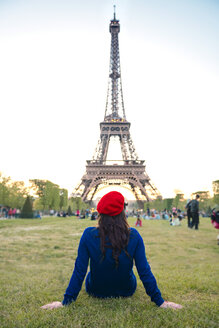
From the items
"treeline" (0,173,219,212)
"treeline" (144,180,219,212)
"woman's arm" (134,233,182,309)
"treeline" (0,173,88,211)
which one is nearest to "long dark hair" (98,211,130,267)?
"woman's arm" (134,233,182,309)

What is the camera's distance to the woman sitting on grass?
94.5 inches

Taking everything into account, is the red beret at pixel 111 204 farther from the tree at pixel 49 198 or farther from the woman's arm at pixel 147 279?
the tree at pixel 49 198

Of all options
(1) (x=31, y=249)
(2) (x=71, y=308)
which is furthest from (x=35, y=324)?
(1) (x=31, y=249)

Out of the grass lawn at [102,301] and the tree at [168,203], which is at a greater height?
the tree at [168,203]

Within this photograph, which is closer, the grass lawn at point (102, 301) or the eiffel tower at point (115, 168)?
the grass lawn at point (102, 301)

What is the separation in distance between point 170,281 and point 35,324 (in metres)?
2.32

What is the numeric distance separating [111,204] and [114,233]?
0.29 metres

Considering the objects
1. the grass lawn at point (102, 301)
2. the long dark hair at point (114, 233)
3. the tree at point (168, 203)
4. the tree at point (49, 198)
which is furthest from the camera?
the tree at point (168, 203)

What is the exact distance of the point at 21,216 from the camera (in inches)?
1040

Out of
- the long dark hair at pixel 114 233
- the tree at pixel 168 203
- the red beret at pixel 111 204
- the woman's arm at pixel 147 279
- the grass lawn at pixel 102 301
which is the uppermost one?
the tree at pixel 168 203

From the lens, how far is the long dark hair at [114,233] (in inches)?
93.6

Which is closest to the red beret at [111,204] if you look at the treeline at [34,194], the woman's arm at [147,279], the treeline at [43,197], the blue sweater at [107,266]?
the blue sweater at [107,266]

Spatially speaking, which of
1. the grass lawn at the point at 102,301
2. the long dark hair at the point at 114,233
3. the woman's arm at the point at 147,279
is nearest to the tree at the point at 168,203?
the grass lawn at the point at 102,301

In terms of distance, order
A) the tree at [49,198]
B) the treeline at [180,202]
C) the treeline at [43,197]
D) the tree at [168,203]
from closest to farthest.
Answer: the treeline at [43,197], the tree at [49,198], the treeline at [180,202], the tree at [168,203]
